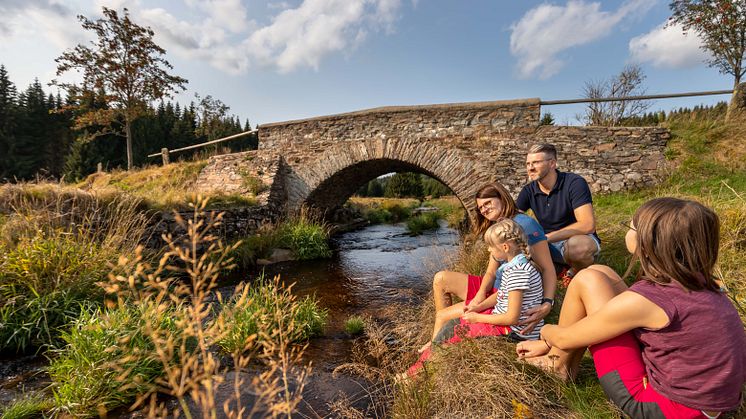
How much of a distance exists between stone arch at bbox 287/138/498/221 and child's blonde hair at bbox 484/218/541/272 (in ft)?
17.7

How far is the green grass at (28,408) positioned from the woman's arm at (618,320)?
3.53 metres

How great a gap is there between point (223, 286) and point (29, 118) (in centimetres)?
4057

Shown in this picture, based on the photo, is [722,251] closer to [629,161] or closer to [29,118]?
[629,161]

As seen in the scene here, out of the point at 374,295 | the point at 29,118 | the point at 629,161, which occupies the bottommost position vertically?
the point at 374,295

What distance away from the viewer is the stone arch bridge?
22.8 ft

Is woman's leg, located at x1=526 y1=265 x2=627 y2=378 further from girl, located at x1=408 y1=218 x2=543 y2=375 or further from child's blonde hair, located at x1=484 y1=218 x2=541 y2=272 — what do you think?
child's blonde hair, located at x1=484 y1=218 x2=541 y2=272

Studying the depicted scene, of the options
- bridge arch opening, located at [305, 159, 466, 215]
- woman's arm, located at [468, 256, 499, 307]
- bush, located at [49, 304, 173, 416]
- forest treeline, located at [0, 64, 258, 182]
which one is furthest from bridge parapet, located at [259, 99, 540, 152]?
forest treeline, located at [0, 64, 258, 182]

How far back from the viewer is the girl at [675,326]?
1.38 m

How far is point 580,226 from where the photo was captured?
10.5 ft

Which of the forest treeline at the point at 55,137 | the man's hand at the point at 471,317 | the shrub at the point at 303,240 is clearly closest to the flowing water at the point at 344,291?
the shrub at the point at 303,240

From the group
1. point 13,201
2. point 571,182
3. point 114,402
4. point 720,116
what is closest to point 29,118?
point 13,201

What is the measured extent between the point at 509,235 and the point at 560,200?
146 cm

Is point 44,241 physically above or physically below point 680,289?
above

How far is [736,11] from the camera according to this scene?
7.87 meters
